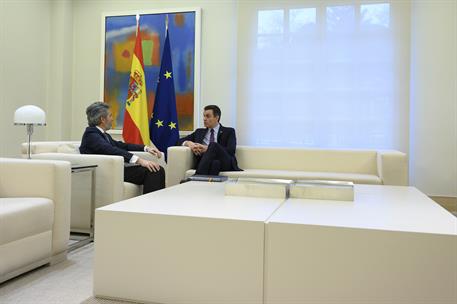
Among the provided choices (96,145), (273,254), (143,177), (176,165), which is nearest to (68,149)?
(96,145)

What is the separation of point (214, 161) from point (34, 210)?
84.6 inches

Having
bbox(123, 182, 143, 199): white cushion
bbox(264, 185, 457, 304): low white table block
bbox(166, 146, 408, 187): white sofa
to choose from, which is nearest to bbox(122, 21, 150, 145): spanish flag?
bbox(166, 146, 408, 187): white sofa

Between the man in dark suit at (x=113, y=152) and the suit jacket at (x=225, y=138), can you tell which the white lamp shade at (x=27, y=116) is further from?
the suit jacket at (x=225, y=138)

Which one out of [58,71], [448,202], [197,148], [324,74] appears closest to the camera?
[197,148]

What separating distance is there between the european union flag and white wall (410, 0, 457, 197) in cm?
282

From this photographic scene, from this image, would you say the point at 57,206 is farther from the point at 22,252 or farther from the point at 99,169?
the point at 99,169

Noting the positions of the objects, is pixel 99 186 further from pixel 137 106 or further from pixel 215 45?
pixel 215 45

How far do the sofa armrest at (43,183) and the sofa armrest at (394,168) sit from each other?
275 centimetres

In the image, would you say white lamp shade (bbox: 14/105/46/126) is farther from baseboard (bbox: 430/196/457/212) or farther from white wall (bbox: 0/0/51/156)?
baseboard (bbox: 430/196/457/212)

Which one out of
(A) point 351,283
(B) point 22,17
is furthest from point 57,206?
(B) point 22,17

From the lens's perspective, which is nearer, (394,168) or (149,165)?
(149,165)

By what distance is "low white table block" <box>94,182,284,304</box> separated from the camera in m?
1.50

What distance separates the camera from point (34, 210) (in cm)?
219

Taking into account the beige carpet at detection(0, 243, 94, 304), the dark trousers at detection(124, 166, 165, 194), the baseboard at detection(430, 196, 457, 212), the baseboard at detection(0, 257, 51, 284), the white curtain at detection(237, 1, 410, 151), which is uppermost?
the white curtain at detection(237, 1, 410, 151)
